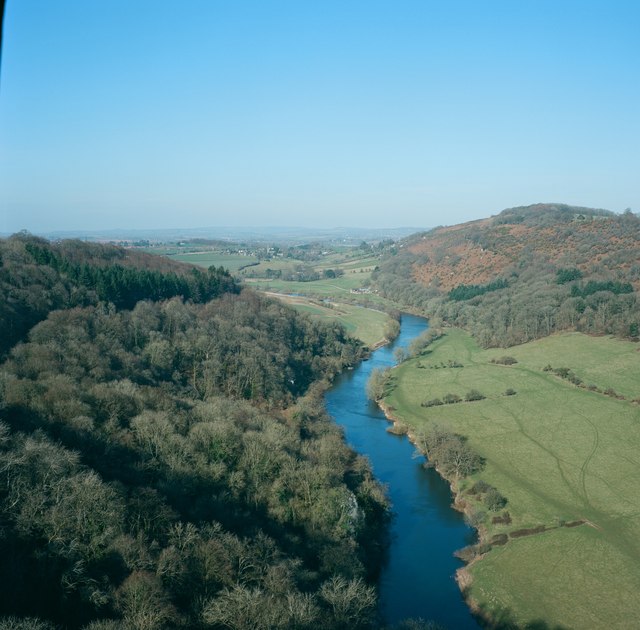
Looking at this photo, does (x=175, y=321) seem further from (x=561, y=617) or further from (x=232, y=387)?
(x=561, y=617)

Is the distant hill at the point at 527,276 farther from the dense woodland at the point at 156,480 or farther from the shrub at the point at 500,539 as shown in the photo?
the shrub at the point at 500,539

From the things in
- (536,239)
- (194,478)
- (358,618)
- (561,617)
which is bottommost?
(561,617)

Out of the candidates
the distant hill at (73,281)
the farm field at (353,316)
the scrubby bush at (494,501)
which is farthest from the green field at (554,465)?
the distant hill at (73,281)

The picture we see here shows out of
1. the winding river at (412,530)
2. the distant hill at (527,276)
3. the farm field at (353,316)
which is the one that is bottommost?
the winding river at (412,530)

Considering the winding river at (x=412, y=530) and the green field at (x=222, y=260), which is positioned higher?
the green field at (x=222, y=260)

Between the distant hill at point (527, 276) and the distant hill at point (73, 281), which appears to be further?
the distant hill at point (527, 276)

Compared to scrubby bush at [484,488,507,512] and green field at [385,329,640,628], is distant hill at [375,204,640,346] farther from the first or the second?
scrubby bush at [484,488,507,512]

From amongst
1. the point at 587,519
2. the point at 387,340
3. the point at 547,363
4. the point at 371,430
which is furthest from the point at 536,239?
the point at 587,519
